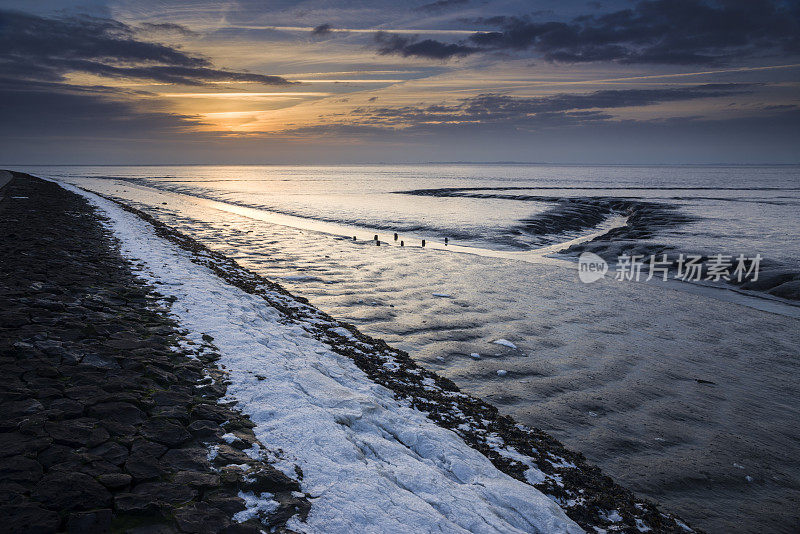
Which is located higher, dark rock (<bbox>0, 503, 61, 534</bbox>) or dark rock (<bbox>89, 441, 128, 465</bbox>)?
dark rock (<bbox>0, 503, 61, 534</bbox>)

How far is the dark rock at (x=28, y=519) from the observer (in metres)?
3.02

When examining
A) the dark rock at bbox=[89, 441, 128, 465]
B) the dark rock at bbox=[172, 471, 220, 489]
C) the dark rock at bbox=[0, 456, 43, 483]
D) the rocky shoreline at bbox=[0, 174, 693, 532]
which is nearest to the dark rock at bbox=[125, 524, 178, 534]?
the rocky shoreline at bbox=[0, 174, 693, 532]

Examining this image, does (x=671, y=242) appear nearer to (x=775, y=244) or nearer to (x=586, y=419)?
(x=775, y=244)

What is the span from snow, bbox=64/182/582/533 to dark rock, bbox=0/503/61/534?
1330mm

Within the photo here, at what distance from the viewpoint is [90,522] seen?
10.4ft

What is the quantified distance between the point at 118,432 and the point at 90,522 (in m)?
1.27

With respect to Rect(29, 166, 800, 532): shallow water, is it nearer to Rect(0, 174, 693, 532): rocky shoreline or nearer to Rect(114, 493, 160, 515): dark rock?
Rect(0, 174, 693, 532): rocky shoreline

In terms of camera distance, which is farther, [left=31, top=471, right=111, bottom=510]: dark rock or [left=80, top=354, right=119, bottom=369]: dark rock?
[left=80, top=354, right=119, bottom=369]: dark rock

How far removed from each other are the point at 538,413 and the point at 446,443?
2575 millimetres

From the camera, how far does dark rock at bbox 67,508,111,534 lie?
3.11 meters

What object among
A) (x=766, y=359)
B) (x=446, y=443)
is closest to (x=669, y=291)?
(x=766, y=359)

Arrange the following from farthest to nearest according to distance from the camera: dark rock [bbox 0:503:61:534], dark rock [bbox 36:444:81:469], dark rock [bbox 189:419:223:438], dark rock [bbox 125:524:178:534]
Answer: dark rock [bbox 189:419:223:438]
dark rock [bbox 36:444:81:469]
dark rock [bbox 125:524:178:534]
dark rock [bbox 0:503:61:534]

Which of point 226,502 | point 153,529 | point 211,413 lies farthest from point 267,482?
point 211,413

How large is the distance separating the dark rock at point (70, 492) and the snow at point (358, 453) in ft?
3.38
